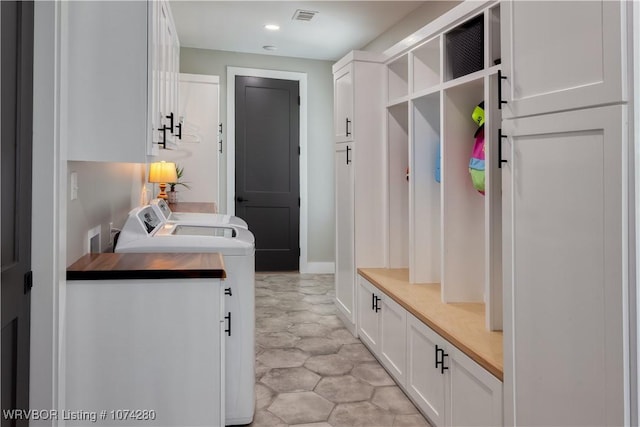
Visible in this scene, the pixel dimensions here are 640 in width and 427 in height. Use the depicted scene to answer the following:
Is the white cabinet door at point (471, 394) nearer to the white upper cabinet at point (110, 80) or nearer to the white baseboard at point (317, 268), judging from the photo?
the white upper cabinet at point (110, 80)

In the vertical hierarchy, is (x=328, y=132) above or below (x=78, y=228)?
above

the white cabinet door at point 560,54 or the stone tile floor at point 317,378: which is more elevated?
the white cabinet door at point 560,54

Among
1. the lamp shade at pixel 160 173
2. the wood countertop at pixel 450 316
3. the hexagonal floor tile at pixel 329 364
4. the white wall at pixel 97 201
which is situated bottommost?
the hexagonal floor tile at pixel 329 364

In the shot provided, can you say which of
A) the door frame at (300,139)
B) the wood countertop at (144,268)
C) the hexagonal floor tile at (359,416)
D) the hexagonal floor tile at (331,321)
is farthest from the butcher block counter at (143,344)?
the door frame at (300,139)

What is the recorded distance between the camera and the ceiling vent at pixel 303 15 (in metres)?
4.34

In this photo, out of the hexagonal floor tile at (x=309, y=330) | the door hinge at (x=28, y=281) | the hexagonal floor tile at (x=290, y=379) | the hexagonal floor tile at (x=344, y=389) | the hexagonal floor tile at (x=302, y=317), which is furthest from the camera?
the hexagonal floor tile at (x=302, y=317)

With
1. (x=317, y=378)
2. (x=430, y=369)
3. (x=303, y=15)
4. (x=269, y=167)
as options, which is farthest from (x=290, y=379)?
(x=269, y=167)

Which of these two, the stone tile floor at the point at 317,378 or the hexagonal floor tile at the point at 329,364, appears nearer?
the stone tile floor at the point at 317,378

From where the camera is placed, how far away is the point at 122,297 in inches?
70.7

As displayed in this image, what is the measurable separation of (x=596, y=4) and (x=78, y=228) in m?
2.05

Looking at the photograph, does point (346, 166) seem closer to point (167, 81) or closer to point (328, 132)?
point (167, 81)

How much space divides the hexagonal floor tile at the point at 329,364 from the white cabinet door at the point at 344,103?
63.5 inches

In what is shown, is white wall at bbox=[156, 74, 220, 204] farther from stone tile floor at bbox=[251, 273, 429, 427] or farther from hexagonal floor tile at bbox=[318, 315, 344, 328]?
hexagonal floor tile at bbox=[318, 315, 344, 328]

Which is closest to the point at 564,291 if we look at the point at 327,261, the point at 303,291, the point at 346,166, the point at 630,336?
the point at 630,336
